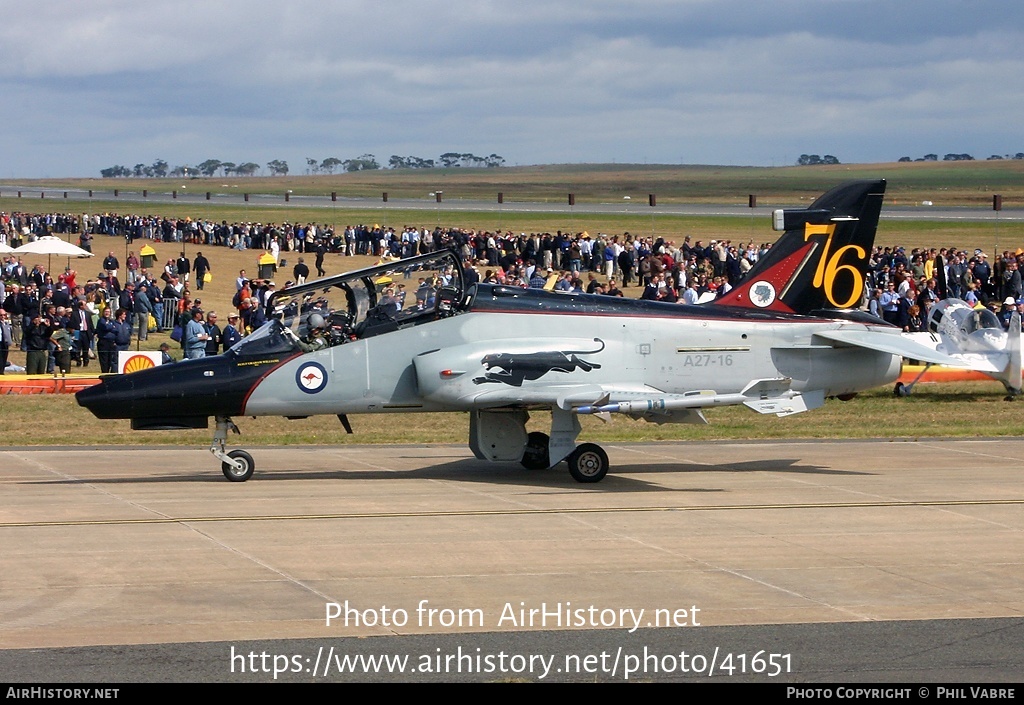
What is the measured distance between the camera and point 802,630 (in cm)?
994

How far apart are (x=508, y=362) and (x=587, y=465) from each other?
1.84 m

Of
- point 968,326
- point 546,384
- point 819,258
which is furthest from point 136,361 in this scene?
point 968,326

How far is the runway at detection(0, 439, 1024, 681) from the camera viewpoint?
9.46 metres

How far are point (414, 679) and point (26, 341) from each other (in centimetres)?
2221

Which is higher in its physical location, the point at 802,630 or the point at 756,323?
the point at 756,323

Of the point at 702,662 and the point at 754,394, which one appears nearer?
the point at 702,662

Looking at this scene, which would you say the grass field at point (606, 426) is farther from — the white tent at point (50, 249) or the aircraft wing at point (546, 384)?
the white tent at point (50, 249)

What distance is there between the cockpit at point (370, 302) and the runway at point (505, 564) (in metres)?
2.07

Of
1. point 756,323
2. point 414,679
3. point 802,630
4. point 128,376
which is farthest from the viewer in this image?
point 756,323

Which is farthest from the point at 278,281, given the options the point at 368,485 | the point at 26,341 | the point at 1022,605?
the point at 1022,605

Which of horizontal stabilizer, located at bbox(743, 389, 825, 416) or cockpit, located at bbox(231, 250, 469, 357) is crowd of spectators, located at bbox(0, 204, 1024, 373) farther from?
horizontal stabilizer, located at bbox(743, 389, 825, 416)

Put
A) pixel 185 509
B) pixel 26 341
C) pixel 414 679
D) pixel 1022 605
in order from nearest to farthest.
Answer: pixel 414 679 → pixel 1022 605 → pixel 185 509 → pixel 26 341

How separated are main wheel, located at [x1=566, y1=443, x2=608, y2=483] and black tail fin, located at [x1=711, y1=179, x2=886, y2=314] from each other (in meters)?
3.04

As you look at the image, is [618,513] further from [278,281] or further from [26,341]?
[278,281]
